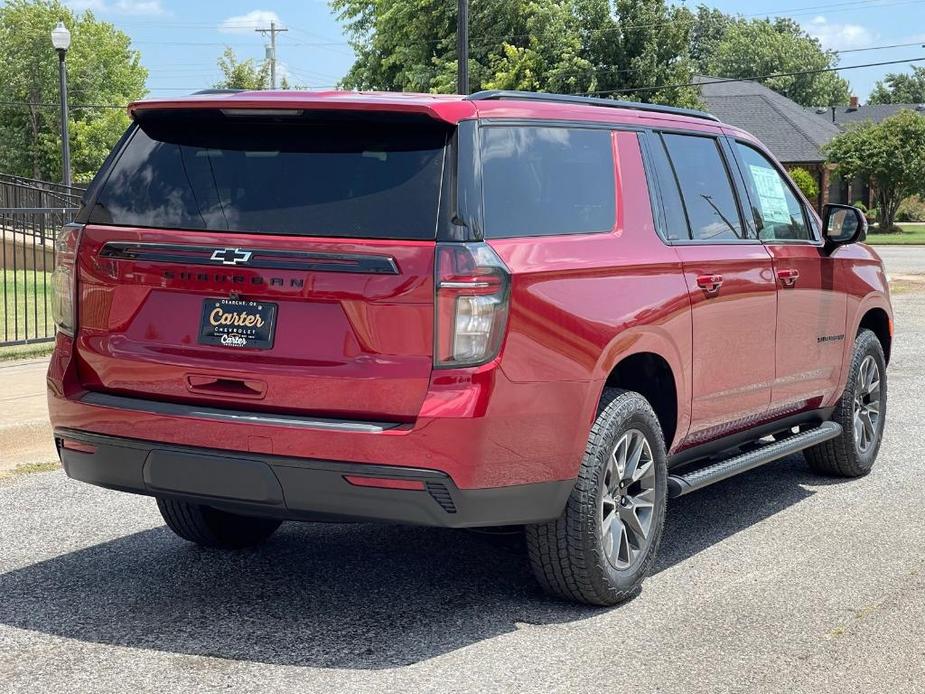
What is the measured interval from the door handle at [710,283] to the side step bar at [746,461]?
2.75 feet

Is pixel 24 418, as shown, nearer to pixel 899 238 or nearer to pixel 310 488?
pixel 310 488

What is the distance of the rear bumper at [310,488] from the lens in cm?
440

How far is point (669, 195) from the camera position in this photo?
18.8 feet

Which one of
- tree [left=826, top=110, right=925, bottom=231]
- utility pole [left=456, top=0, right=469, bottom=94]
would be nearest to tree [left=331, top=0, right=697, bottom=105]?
tree [left=826, top=110, right=925, bottom=231]

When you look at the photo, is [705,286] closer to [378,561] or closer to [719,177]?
[719,177]

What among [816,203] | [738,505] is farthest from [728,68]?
[738,505]

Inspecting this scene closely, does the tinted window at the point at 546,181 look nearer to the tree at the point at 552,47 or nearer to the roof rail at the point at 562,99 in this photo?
the roof rail at the point at 562,99

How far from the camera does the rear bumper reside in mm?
4398

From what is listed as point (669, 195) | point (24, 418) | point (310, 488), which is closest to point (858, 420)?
point (669, 195)

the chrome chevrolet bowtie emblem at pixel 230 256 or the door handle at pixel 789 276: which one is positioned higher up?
the chrome chevrolet bowtie emblem at pixel 230 256

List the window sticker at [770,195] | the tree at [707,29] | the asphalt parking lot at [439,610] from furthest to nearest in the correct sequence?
the tree at [707,29]
the window sticker at [770,195]
the asphalt parking lot at [439,610]

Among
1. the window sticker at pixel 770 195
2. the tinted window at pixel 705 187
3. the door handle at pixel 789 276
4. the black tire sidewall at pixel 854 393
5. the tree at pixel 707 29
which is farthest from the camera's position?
the tree at pixel 707 29

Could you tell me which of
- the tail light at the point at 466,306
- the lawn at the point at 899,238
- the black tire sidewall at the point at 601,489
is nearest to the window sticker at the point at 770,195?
the black tire sidewall at the point at 601,489

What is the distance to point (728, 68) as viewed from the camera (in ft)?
415
